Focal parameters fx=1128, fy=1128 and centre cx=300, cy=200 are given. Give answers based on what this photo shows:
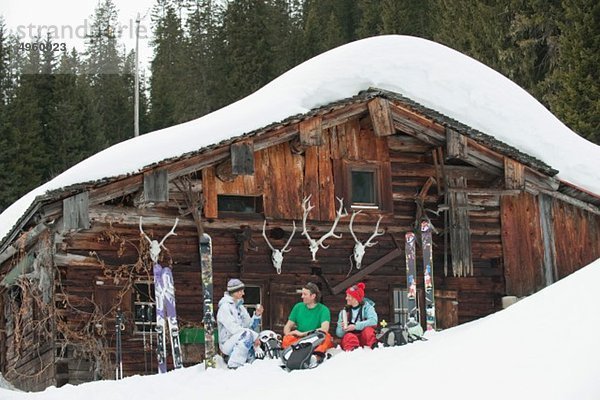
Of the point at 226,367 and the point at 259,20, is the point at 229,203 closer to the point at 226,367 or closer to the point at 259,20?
the point at 226,367

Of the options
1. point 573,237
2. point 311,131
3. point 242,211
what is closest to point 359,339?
point 242,211

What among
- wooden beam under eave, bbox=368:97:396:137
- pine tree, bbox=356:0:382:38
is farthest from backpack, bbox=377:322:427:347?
pine tree, bbox=356:0:382:38

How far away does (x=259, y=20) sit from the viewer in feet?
200

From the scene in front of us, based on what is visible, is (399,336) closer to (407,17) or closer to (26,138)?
(26,138)

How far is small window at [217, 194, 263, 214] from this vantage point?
796 inches

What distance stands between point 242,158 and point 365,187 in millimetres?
2978

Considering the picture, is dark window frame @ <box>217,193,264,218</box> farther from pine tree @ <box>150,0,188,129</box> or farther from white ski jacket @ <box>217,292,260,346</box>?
pine tree @ <box>150,0,188,129</box>

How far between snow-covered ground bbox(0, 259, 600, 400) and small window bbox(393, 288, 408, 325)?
7142 mm

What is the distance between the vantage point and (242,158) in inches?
768

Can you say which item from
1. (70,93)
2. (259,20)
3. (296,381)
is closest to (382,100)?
(296,381)

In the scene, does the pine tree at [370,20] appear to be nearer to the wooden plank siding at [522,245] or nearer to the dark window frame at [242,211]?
the wooden plank siding at [522,245]

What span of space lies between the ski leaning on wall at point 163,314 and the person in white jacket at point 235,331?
2020 mm

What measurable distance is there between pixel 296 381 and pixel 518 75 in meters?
32.9

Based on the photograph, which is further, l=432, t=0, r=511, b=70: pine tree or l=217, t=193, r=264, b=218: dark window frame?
l=432, t=0, r=511, b=70: pine tree
